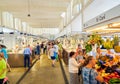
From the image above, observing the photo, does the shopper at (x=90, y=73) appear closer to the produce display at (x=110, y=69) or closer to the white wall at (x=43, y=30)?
the produce display at (x=110, y=69)

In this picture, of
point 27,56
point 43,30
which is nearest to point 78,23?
point 27,56

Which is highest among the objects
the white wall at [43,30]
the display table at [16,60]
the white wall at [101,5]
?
the white wall at [43,30]

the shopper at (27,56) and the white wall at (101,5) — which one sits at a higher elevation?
the white wall at (101,5)

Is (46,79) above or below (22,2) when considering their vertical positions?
below

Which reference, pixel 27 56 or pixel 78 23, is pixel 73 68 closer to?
pixel 27 56

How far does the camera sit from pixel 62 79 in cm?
940

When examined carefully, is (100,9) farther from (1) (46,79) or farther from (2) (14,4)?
(2) (14,4)

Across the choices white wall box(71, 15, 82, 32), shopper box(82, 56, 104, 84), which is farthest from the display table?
shopper box(82, 56, 104, 84)

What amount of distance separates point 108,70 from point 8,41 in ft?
40.7

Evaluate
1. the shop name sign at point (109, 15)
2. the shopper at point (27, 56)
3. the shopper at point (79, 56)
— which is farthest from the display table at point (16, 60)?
the shop name sign at point (109, 15)

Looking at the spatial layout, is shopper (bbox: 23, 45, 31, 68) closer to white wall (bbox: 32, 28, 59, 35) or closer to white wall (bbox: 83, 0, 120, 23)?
white wall (bbox: 83, 0, 120, 23)

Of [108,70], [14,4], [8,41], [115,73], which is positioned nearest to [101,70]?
[108,70]

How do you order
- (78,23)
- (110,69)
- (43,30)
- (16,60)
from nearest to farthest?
(110,69)
(16,60)
(78,23)
(43,30)

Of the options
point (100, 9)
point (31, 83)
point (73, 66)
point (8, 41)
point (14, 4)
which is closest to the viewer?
point (73, 66)
